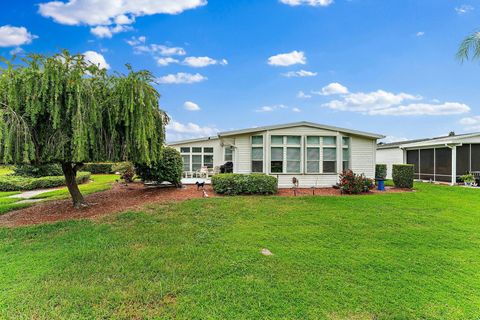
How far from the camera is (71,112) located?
22.6 feet

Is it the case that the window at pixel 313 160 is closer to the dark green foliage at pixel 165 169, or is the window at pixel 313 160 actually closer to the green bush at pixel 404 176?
the green bush at pixel 404 176

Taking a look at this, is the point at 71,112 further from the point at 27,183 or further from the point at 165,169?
the point at 27,183

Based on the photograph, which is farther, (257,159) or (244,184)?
(257,159)

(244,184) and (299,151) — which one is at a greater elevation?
(299,151)

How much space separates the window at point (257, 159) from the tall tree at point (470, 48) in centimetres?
830

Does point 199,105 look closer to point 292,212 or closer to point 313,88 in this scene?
point 313,88

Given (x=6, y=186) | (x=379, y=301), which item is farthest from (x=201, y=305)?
(x=6, y=186)

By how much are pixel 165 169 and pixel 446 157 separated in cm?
1697

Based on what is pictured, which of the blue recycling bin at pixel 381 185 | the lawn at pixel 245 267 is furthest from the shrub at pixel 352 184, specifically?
the lawn at pixel 245 267

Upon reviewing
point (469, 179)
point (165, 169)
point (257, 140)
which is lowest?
point (469, 179)

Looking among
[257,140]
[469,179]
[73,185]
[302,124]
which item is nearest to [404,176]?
[469,179]

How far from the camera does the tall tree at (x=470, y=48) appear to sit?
8031 mm

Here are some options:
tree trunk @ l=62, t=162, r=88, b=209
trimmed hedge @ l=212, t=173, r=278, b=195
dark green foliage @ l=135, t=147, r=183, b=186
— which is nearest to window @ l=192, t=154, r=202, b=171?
dark green foliage @ l=135, t=147, r=183, b=186

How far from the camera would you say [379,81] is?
51.4ft
